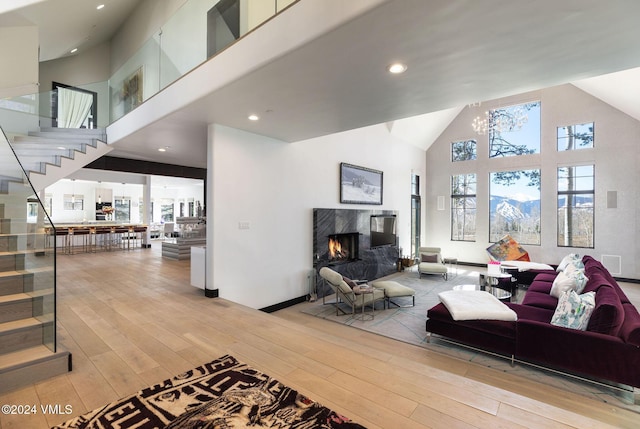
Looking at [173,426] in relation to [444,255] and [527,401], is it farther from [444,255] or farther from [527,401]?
[444,255]

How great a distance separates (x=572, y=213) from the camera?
26.5 ft

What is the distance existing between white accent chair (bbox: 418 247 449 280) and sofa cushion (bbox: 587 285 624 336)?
465 centimetres

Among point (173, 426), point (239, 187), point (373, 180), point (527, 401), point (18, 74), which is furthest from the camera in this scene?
point (373, 180)

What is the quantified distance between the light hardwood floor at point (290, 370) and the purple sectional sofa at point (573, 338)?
291 mm

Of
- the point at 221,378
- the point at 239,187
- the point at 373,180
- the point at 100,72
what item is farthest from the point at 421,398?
the point at 100,72

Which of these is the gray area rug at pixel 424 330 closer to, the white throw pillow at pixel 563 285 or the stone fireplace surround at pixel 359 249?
the stone fireplace surround at pixel 359 249

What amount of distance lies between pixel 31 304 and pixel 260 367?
2050 millimetres

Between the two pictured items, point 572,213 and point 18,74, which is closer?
point 18,74

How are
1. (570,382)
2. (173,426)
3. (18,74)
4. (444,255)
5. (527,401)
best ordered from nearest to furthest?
1. (173,426)
2. (527,401)
3. (570,382)
4. (18,74)
5. (444,255)

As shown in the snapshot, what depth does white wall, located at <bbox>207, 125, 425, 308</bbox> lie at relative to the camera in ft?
14.3

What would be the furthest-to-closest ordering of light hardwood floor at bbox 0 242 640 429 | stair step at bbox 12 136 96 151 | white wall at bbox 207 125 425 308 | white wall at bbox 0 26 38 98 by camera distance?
white wall at bbox 0 26 38 98 < stair step at bbox 12 136 96 151 < white wall at bbox 207 125 425 308 < light hardwood floor at bbox 0 242 640 429

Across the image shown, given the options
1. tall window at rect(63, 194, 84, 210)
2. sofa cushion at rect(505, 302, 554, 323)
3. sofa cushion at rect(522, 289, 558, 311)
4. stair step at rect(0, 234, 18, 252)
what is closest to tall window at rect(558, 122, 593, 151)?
sofa cushion at rect(522, 289, 558, 311)

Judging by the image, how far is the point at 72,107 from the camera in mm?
6469

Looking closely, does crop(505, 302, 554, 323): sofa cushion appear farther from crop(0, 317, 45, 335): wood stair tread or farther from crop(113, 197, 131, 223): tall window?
crop(113, 197, 131, 223): tall window
